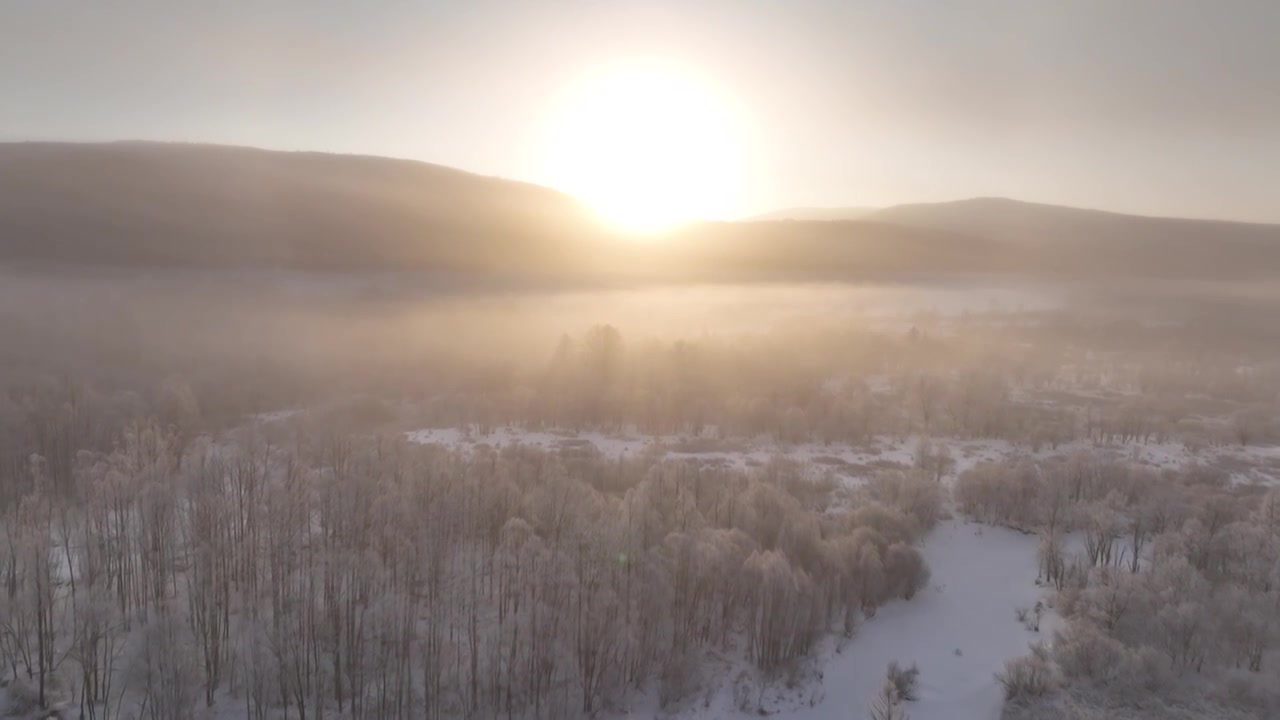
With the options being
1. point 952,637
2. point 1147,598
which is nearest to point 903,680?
point 952,637

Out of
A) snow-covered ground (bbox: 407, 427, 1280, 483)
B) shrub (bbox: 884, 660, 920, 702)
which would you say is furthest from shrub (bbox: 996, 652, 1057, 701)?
snow-covered ground (bbox: 407, 427, 1280, 483)

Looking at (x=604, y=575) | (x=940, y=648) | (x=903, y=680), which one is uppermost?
(x=604, y=575)

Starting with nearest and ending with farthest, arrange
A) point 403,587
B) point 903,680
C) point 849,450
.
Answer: point 903,680, point 403,587, point 849,450

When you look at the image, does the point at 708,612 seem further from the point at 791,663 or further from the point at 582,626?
the point at 582,626

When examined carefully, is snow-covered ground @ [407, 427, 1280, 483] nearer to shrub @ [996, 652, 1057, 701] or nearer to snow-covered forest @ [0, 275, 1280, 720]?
snow-covered forest @ [0, 275, 1280, 720]

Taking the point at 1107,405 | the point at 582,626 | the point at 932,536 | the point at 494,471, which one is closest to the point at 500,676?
the point at 582,626

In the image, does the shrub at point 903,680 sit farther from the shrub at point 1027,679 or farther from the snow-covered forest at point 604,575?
the shrub at point 1027,679

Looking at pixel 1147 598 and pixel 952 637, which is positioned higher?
pixel 1147 598

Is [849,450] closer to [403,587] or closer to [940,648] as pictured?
[940,648]
